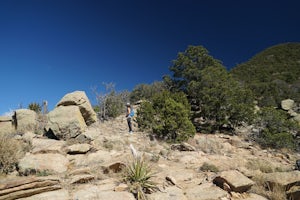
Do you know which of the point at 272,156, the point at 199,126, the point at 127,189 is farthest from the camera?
the point at 199,126

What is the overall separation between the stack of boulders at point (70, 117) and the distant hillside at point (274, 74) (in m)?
21.5

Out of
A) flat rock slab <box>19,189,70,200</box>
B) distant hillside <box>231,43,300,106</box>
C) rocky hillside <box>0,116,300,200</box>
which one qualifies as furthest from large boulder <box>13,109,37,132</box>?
distant hillside <box>231,43,300,106</box>

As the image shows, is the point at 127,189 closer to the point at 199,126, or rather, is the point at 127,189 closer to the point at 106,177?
the point at 106,177

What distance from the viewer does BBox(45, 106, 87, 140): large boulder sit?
32.9 ft

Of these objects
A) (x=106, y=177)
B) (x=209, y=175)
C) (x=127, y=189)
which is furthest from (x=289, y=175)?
(x=106, y=177)

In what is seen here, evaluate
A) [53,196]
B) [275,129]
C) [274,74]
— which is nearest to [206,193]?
[53,196]

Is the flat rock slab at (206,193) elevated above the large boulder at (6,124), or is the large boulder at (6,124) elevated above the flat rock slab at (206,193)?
the large boulder at (6,124)

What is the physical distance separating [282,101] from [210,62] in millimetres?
9373

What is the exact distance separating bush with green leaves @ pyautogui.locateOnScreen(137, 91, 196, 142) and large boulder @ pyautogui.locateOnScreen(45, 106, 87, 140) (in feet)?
14.9

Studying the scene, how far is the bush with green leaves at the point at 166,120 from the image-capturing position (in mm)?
13273

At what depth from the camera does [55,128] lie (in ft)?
33.0

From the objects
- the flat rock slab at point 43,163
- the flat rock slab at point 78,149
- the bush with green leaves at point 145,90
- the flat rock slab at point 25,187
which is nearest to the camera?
the flat rock slab at point 25,187

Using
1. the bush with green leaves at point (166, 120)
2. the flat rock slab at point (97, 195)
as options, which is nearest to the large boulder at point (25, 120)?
the bush with green leaves at point (166, 120)

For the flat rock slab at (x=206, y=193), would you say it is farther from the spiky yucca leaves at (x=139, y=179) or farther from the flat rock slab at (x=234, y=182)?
the spiky yucca leaves at (x=139, y=179)
